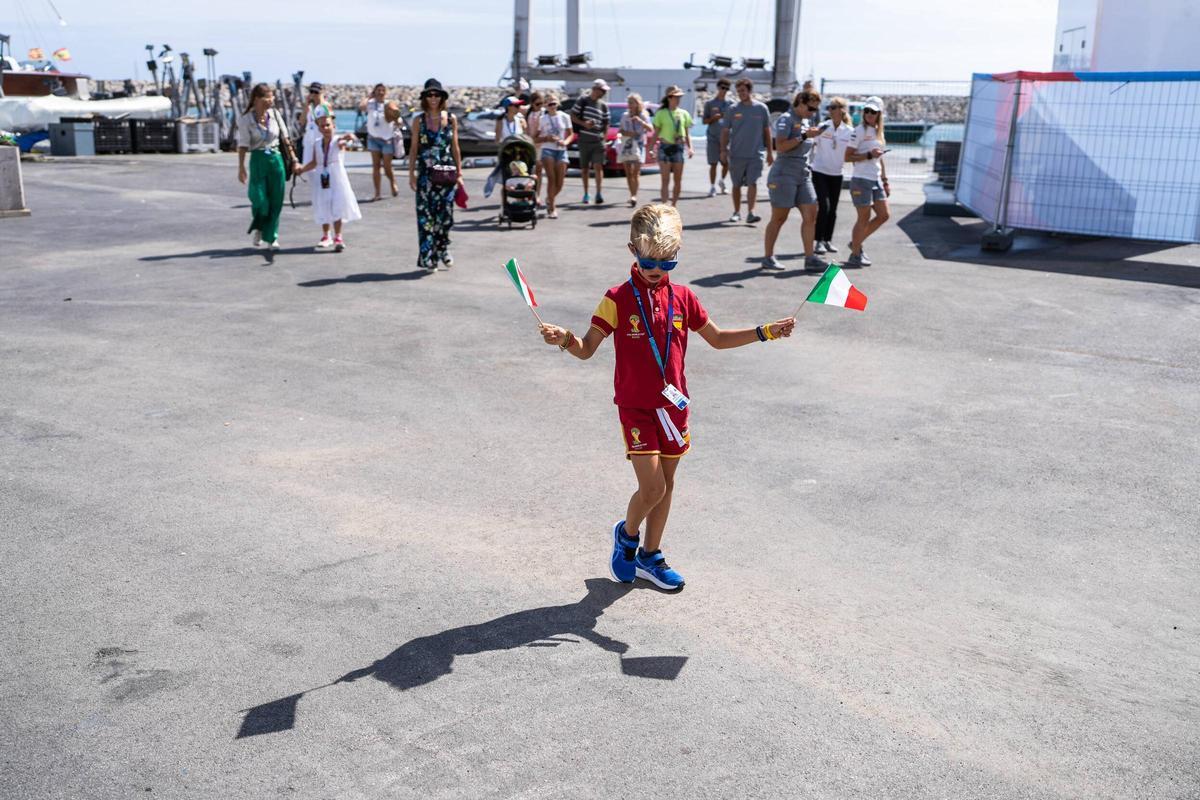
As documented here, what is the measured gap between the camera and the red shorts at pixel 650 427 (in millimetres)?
4691

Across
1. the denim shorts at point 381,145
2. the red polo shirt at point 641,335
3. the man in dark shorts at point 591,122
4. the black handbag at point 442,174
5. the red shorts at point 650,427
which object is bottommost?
the red shorts at point 650,427

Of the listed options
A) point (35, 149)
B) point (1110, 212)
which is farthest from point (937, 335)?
point (35, 149)

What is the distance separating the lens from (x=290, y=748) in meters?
3.68

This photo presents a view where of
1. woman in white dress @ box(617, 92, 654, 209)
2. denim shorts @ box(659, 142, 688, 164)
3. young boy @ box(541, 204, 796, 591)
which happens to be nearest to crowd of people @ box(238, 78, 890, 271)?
denim shorts @ box(659, 142, 688, 164)

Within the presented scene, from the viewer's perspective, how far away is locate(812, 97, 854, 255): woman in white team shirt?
1227cm

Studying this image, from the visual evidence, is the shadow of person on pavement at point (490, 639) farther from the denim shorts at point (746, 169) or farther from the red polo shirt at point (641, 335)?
the denim shorts at point (746, 169)

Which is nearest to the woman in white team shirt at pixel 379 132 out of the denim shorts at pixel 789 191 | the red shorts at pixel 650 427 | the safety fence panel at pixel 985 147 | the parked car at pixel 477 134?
the parked car at pixel 477 134

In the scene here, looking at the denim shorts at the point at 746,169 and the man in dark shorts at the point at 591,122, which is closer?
the denim shorts at the point at 746,169

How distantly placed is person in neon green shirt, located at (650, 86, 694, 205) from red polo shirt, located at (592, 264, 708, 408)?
40.4ft

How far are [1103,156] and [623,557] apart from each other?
11615 mm

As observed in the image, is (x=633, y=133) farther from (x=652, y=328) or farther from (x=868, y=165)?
(x=652, y=328)

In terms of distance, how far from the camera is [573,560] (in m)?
5.20

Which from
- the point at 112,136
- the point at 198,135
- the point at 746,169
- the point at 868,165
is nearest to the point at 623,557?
the point at 868,165

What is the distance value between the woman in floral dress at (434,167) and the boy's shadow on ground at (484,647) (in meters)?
8.00
